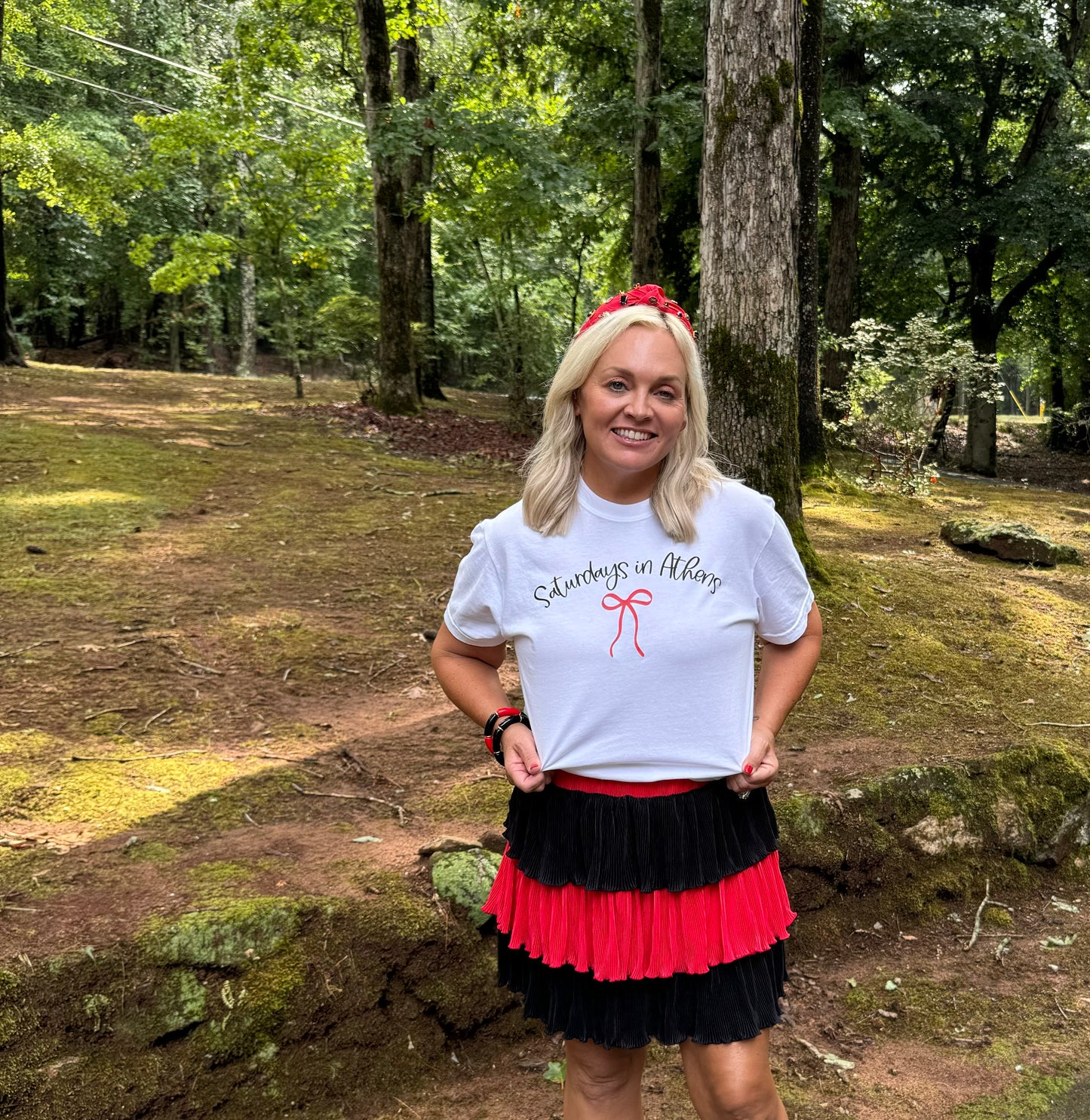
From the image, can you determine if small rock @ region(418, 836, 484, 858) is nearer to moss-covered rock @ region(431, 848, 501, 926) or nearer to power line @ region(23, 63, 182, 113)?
moss-covered rock @ region(431, 848, 501, 926)

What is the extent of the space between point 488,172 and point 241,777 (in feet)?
32.9

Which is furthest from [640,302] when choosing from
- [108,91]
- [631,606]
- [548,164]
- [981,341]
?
[108,91]

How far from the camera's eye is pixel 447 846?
3342 mm

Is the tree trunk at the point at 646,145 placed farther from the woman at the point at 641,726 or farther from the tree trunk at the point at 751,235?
the woman at the point at 641,726

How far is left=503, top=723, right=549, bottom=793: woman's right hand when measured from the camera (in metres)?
1.86

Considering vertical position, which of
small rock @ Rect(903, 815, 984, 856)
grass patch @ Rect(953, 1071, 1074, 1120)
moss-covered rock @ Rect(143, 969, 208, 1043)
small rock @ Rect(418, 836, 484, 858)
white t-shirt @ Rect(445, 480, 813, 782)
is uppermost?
white t-shirt @ Rect(445, 480, 813, 782)

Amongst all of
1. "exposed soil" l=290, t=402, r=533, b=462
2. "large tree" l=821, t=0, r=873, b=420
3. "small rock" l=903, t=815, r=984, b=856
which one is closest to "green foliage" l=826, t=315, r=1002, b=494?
"large tree" l=821, t=0, r=873, b=420

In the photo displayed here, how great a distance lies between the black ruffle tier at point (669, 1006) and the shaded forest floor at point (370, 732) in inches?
44.4

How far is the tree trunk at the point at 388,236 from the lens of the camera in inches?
473

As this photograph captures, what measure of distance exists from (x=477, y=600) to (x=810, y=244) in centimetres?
886

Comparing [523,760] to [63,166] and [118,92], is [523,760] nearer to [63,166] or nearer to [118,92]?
[63,166]

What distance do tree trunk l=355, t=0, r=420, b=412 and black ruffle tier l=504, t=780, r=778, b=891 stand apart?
10.7m

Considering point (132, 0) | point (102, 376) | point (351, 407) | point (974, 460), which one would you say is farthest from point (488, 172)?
point (132, 0)

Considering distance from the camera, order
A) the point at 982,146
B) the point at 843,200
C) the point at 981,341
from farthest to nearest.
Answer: the point at 981,341, the point at 982,146, the point at 843,200
